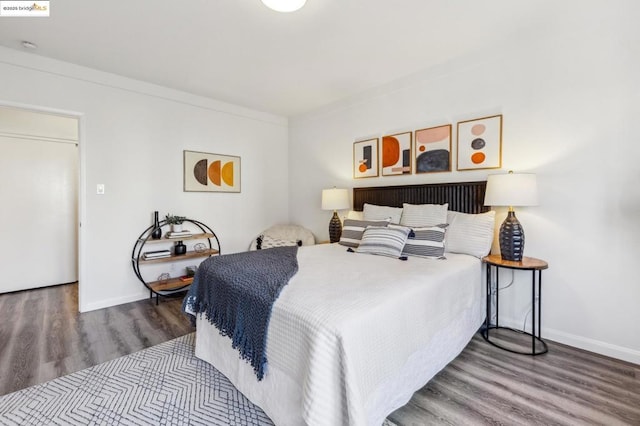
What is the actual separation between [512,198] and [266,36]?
92.0 inches

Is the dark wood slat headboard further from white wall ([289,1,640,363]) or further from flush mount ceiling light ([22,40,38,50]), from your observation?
flush mount ceiling light ([22,40,38,50])

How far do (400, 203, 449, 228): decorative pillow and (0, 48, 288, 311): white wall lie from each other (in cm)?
245

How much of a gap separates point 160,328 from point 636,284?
3.74 metres

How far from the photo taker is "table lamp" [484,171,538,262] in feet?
7.25

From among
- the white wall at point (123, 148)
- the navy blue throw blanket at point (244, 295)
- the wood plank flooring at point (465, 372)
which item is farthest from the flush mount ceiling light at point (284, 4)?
the wood plank flooring at point (465, 372)

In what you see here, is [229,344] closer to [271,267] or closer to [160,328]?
[271,267]

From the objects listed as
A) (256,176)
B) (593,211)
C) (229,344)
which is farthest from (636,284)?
(256,176)

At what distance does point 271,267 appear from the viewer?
198 centimetres

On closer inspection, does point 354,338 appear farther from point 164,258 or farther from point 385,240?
point 164,258

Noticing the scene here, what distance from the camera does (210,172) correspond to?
3953 millimetres

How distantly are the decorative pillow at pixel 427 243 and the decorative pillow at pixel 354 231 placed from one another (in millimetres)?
411

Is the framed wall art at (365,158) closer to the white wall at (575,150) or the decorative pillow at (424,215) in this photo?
the decorative pillow at (424,215)

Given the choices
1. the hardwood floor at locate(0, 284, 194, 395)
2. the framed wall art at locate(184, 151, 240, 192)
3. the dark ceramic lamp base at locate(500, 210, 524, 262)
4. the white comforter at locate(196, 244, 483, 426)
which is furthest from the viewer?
the framed wall art at locate(184, 151, 240, 192)

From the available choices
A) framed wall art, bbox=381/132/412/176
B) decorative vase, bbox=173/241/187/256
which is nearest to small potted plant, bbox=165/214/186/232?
decorative vase, bbox=173/241/187/256
